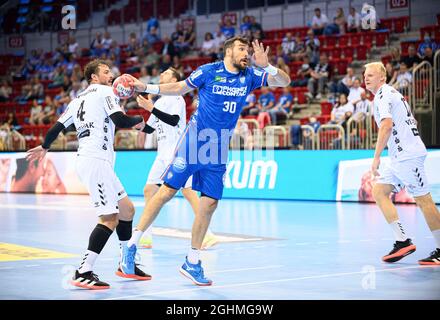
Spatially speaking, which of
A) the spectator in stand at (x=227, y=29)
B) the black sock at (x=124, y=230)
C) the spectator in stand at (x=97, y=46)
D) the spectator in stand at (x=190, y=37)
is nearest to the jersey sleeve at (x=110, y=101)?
the black sock at (x=124, y=230)

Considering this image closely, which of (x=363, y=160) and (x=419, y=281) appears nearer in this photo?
(x=419, y=281)

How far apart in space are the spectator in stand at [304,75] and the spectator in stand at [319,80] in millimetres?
364

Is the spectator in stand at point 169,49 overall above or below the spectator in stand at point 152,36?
below

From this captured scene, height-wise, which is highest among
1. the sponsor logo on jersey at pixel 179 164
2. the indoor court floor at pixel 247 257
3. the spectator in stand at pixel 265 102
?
the spectator in stand at pixel 265 102

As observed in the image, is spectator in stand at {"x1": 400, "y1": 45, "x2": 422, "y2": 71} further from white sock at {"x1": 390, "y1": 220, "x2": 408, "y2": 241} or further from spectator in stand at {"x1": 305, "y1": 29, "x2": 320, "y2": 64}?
white sock at {"x1": 390, "y1": 220, "x2": 408, "y2": 241}

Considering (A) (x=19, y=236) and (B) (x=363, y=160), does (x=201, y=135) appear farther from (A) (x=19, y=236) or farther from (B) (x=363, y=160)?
(B) (x=363, y=160)

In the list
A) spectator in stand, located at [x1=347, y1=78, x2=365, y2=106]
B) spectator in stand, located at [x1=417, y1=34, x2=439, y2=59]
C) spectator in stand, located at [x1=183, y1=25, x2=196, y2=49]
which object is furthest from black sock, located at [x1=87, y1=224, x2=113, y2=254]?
spectator in stand, located at [x1=183, y1=25, x2=196, y2=49]

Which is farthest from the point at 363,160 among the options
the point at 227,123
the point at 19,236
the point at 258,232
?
the point at 227,123

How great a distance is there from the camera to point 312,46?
26016 millimetres

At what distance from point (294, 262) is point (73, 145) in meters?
16.9

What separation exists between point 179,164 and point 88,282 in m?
1.59

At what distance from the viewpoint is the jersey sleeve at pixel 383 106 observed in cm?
958

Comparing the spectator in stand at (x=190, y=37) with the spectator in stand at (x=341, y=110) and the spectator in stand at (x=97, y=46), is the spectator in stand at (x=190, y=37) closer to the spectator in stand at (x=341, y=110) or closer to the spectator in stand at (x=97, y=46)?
the spectator in stand at (x=97, y=46)

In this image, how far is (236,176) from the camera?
2092cm
